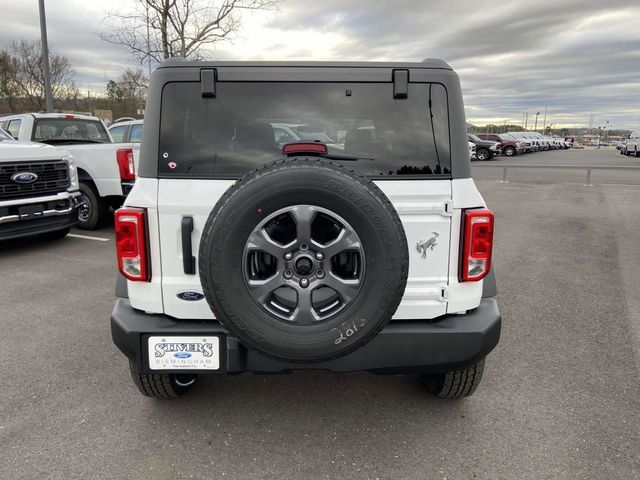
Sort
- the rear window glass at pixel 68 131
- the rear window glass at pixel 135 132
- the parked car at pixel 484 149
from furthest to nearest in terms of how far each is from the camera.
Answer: the parked car at pixel 484 149 < the rear window glass at pixel 135 132 < the rear window glass at pixel 68 131

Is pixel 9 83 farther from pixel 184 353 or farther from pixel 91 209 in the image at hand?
pixel 184 353

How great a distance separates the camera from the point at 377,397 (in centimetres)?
311

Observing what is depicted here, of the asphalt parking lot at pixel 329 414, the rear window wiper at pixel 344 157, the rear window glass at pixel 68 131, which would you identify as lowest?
the asphalt parking lot at pixel 329 414

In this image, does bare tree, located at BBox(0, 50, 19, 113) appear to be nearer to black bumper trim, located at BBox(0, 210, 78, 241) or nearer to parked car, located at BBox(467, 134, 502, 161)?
parked car, located at BBox(467, 134, 502, 161)

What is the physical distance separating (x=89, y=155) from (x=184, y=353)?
655 centimetres

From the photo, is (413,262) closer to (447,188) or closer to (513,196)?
(447,188)

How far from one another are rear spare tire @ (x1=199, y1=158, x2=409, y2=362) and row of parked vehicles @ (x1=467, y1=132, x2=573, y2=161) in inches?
783

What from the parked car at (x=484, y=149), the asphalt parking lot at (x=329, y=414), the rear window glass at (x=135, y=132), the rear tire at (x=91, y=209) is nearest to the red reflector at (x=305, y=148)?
the asphalt parking lot at (x=329, y=414)

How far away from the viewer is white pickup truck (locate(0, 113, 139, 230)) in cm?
760

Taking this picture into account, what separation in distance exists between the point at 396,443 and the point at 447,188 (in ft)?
4.60

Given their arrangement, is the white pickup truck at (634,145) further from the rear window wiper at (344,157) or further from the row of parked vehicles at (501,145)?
the rear window wiper at (344,157)

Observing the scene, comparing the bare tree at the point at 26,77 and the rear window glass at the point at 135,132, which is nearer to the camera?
the rear window glass at the point at 135,132

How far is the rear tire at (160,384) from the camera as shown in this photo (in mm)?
2828

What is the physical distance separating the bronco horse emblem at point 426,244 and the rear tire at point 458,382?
84cm
